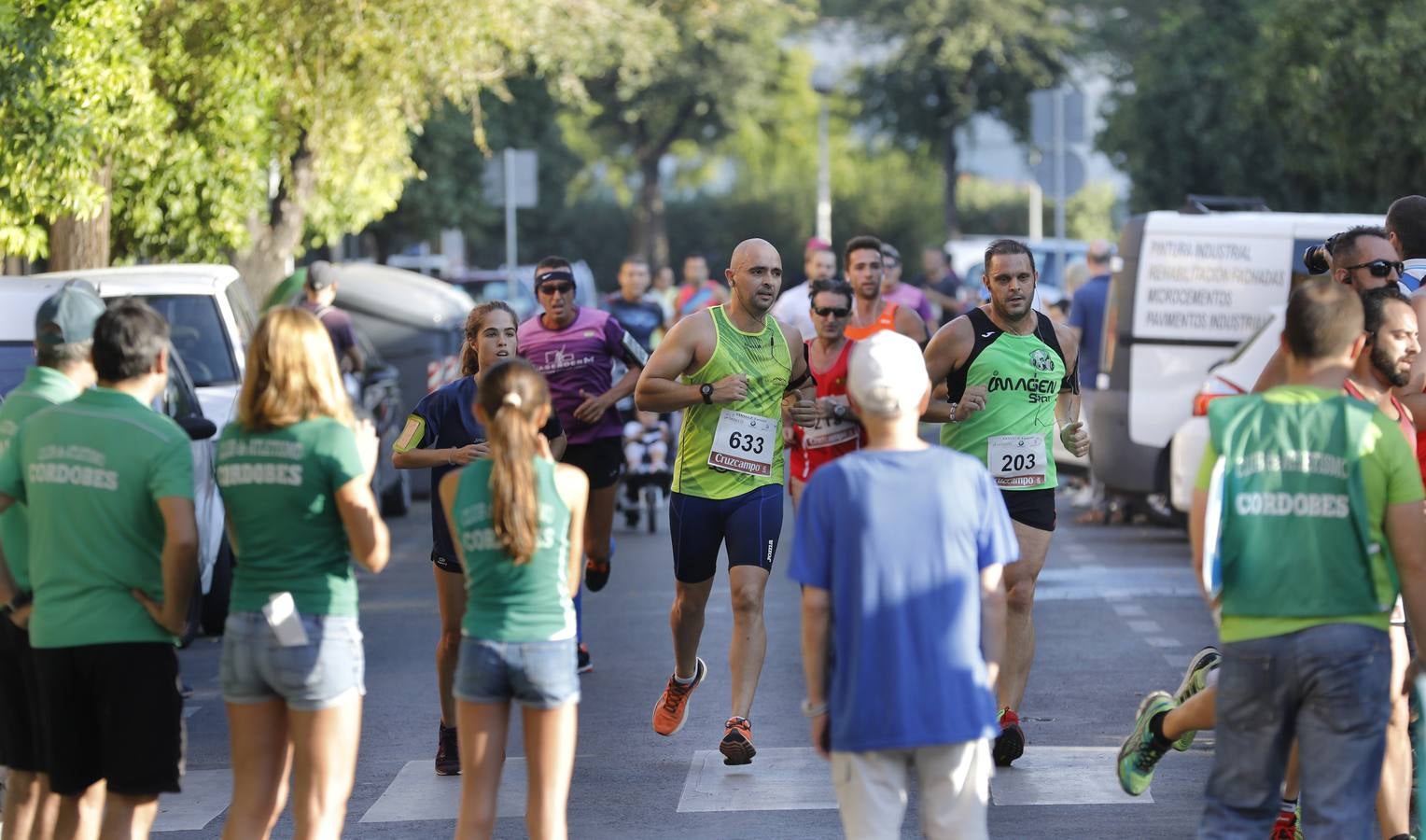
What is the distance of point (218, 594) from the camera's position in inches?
481

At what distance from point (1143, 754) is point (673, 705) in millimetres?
2495

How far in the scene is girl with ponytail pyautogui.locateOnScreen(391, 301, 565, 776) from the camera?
852 centimetres

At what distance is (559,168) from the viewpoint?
2046 inches

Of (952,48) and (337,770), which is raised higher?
(952,48)

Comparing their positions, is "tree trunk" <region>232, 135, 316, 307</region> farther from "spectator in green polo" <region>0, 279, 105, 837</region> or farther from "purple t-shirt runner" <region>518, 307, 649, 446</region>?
"spectator in green polo" <region>0, 279, 105, 837</region>

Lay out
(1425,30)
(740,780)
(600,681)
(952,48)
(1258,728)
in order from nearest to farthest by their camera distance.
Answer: (1258,728) < (740,780) < (600,681) < (1425,30) < (952,48)

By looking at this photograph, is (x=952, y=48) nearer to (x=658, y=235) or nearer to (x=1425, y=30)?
(x=658, y=235)

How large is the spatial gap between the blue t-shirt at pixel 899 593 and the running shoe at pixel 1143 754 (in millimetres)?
1770

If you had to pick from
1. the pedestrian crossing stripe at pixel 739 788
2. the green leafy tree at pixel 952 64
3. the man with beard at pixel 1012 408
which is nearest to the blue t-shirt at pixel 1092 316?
the man with beard at pixel 1012 408

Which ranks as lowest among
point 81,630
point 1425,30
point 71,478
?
point 81,630

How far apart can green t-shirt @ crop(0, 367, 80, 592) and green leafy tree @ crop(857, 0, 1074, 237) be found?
5182 cm

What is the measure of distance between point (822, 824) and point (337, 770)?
7.09ft

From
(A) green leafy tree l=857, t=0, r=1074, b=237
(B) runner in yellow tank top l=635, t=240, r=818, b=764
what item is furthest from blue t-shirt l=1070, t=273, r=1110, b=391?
(A) green leafy tree l=857, t=0, r=1074, b=237

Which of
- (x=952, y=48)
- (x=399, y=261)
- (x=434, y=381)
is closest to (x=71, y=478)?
(x=434, y=381)
